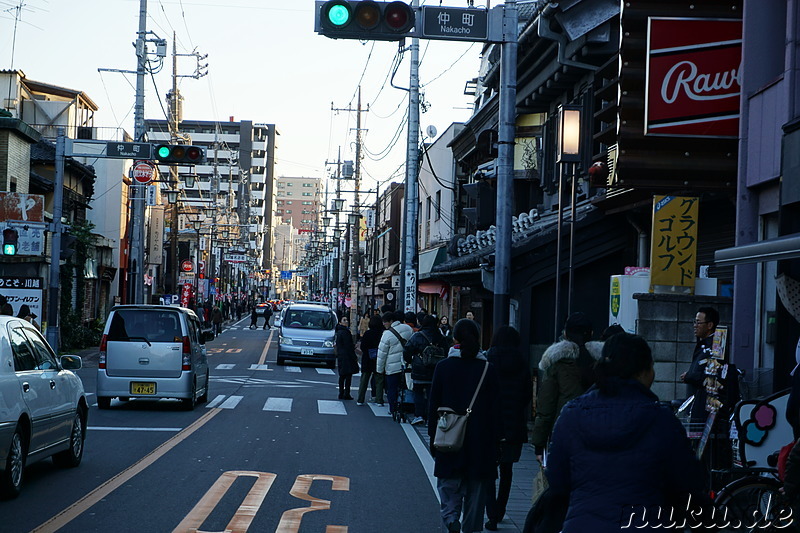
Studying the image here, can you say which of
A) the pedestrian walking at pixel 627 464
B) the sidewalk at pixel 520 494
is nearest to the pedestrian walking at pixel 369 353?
the sidewalk at pixel 520 494

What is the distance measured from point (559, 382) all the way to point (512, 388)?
3.18 ft

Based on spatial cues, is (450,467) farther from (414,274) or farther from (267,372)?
(267,372)

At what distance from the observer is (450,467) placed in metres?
7.31

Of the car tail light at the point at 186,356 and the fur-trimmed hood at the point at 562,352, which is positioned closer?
the fur-trimmed hood at the point at 562,352

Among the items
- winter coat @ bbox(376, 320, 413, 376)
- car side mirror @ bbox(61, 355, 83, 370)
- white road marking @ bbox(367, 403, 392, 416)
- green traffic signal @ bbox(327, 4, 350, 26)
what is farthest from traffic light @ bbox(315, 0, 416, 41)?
white road marking @ bbox(367, 403, 392, 416)

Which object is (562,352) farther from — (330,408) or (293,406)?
(293,406)

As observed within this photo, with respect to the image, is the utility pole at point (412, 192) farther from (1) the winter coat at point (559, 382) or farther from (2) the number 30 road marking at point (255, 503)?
(1) the winter coat at point (559, 382)

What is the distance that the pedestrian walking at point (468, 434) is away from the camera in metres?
7.36

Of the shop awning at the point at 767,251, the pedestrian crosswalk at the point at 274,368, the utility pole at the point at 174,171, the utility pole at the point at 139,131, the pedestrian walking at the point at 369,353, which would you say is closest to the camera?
the shop awning at the point at 767,251

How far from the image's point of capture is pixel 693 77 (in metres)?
11.5

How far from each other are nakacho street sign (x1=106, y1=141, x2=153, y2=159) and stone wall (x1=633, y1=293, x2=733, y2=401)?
1711 centimetres

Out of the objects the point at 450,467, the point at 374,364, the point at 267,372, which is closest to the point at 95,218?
the point at 267,372

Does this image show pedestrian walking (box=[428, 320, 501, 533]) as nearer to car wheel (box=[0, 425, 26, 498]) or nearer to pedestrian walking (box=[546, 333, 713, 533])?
pedestrian walking (box=[546, 333, 713, 533])

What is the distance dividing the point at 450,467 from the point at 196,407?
12.3 metres
